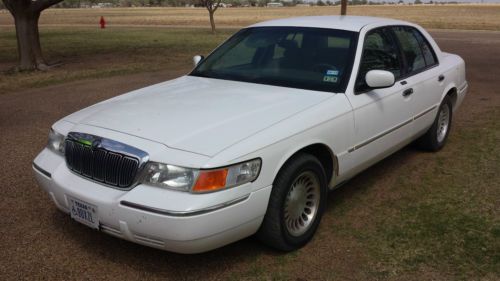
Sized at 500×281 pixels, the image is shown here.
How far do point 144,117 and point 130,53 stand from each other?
14.4 m

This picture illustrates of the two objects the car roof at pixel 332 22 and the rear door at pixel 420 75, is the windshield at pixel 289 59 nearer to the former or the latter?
the car roof at pixel 332 22

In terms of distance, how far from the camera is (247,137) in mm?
3131

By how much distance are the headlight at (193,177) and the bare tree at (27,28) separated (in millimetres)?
11689

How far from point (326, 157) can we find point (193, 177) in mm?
1277

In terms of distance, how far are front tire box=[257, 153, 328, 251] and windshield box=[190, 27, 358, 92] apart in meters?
0.76

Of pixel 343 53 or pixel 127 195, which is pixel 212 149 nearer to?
pixel 127 195

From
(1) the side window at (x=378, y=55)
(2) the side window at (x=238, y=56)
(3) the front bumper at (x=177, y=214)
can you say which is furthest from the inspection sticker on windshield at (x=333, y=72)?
(3) the front bumper at (x=177, y=214)

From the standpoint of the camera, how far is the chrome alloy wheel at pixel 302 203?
3.46m

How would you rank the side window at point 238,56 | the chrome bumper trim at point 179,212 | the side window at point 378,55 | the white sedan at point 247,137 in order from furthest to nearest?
the side window at point 238,56 → the side window at point 378,55 → the white sedan at point 247,137 → the chrome bumper trim at point 179,212

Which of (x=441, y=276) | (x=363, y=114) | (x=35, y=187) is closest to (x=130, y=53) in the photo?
(x=35, y=187)

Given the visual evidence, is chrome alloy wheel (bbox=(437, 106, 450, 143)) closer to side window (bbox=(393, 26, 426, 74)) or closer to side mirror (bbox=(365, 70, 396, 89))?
side window (bbox=(393, 26, 426, 74))

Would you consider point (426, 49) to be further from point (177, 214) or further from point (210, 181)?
point (177, 214)

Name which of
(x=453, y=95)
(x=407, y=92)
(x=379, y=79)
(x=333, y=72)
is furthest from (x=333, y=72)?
(x=453, y=95)

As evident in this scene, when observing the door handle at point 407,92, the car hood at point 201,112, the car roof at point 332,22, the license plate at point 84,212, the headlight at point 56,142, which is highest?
the car roof at point 332,22
